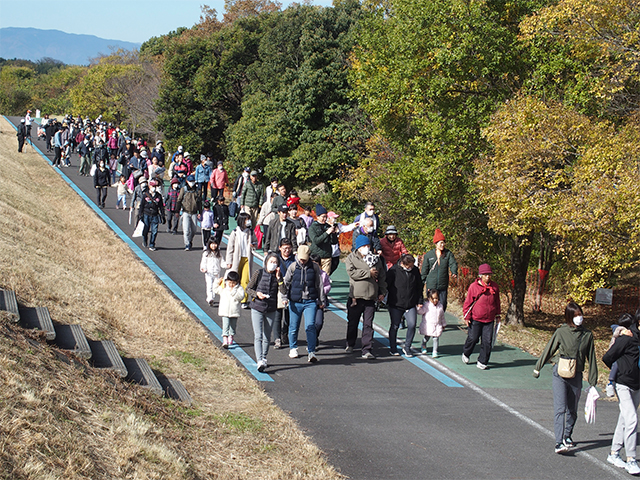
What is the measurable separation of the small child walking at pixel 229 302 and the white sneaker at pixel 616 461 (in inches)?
221

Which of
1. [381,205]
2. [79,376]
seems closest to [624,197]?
[79,376]

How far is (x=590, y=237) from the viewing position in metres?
12.0

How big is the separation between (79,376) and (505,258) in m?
15.9

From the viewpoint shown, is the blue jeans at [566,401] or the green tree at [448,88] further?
the green tree at [448,88]

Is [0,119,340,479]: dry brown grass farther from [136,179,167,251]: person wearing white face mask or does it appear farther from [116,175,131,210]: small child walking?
[116,175,131,210]: small child walking

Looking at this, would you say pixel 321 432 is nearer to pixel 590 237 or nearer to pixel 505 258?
pixel 590 237

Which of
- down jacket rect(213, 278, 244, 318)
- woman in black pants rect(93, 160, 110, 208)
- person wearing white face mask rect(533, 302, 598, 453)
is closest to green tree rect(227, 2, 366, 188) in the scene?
woman in black pants rect(93, 160, 110, 208)

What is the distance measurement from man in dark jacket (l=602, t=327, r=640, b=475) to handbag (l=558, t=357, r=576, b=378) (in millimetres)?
363

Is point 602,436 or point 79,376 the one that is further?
point 602,436

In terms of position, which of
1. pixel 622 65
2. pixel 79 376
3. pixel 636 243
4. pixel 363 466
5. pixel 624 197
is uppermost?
pixel 622 65

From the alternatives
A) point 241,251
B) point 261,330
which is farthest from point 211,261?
point 261,330

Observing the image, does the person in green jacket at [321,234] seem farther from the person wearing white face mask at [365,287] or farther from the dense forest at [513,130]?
the dense forest at [513,130]

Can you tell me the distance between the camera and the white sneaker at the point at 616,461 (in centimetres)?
748

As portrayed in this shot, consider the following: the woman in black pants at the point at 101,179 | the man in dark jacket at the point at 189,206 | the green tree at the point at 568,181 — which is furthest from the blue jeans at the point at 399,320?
the woman in black pants at the point at 101,179
